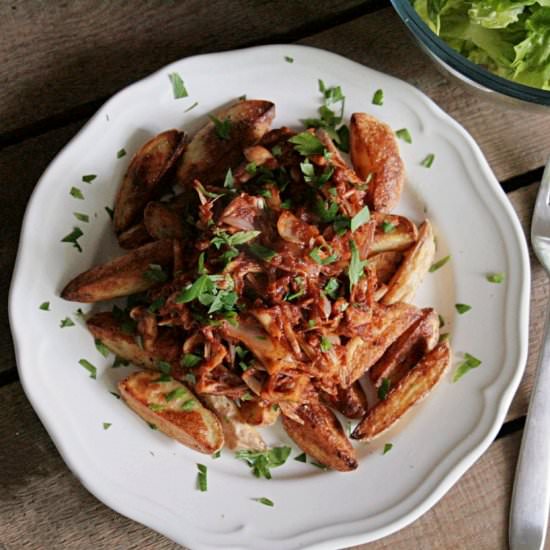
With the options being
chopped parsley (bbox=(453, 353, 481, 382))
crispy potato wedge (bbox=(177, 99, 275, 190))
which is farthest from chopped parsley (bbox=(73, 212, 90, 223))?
chopped parsley (bbox=(453, 353, 481, 382))

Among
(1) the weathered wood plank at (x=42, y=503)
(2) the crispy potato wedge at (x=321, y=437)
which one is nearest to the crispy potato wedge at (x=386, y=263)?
(2) the crispy potato wedge at (x=321, y=437)

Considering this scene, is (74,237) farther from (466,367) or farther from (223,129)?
(466,367)

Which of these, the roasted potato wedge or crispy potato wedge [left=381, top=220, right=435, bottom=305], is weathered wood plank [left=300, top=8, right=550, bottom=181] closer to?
crispy potato wedge [left=381, top=220, right=435, bottom=305]

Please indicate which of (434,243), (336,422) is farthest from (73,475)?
(434,243)

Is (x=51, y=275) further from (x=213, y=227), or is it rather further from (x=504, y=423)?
(x=504, y=423)

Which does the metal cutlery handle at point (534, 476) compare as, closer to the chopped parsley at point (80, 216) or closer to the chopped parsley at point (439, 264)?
the chopped parsley at point (439, 264)
